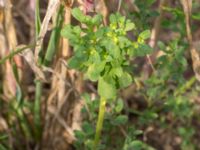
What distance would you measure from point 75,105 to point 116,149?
244 millimetres

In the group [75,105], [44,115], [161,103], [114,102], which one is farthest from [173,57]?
[44,115]

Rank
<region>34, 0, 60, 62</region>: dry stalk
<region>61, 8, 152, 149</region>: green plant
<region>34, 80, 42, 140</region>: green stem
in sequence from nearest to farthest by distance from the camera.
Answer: <region>61, 8, 152, 149</region>: green plant → <region>34, 0, 60, 62</region>: dry stalk → <region>34, 80, 42, 140</region>: green stem

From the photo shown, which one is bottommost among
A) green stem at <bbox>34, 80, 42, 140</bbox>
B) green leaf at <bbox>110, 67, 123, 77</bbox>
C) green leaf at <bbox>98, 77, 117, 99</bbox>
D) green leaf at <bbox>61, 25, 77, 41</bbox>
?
green stem at <bbox>34, 80, 42, 140</bbox>

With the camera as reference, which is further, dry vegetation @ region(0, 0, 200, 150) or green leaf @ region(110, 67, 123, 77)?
dry vegetation @ region(0, 0, 200, 150)

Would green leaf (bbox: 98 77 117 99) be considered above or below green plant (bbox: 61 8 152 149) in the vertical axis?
below

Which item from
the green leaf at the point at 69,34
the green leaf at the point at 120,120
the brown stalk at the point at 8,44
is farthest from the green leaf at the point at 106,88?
the brown stalk at the point at 8,44

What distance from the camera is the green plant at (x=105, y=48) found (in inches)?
39.4

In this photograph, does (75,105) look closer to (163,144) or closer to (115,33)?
(163,144)

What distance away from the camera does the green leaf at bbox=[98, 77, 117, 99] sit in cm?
107

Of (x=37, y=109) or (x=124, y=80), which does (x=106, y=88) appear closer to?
(x=124, y=80)

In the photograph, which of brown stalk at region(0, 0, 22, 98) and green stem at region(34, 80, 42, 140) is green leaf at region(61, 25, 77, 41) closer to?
brown stalk at region(0, 0, 22, 98)

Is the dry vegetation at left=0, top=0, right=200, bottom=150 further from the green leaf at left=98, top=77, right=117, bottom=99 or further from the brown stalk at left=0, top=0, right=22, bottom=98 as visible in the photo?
the green leaf at left=98, top=77, right=117, bottom=99

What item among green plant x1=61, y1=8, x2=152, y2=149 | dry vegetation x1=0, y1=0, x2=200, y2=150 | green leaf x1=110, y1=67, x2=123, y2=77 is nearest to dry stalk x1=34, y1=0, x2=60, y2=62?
dry vegetation x1=0, y1=0, x2=200, y2=150

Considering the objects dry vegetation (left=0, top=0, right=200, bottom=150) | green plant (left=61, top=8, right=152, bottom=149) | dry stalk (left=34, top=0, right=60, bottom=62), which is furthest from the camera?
dry vegetation (left=0, top=0, right=200, bottom=150)
